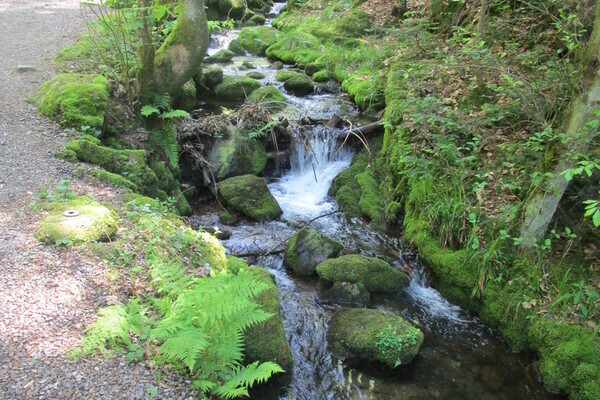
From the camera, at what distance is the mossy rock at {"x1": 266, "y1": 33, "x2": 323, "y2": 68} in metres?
15.5

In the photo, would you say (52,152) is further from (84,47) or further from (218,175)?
(84,47)

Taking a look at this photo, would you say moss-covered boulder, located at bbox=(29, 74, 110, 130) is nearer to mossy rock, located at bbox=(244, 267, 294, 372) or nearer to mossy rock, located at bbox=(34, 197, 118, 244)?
mossy rock, located at bbox=(34, 197, 118, 244)

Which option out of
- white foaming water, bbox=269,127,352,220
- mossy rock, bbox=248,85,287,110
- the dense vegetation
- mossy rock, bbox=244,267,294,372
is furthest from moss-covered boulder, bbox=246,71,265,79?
mossy rock, bbox=244,267,294,372

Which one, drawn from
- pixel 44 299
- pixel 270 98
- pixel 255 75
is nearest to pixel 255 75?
pixel 255 75

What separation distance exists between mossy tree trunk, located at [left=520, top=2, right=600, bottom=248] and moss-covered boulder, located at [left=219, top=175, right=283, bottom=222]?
14.5 feet

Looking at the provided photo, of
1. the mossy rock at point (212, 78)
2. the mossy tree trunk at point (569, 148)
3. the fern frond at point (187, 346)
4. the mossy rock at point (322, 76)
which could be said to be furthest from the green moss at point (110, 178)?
the mossy rock at point (322, 76)

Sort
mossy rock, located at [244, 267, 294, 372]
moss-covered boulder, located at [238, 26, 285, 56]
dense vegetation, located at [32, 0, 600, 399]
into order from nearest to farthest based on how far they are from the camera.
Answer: dense vegetation, located at [32, 0, 600, 399], mossy rock, located at [244, 267, 294, 372], moss-covered boulder, located at [238, 26, 285, 56]

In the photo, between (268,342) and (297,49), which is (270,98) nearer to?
(297,49)

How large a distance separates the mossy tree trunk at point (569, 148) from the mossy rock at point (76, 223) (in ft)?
17.4

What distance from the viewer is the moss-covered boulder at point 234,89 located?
1232 cm

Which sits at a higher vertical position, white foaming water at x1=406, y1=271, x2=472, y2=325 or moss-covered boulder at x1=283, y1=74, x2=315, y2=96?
moss-covered boulder at x1=283, y1=74, x2=315, y2=96

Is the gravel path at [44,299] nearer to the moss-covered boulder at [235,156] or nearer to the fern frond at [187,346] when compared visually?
the fern frond at [187,346]

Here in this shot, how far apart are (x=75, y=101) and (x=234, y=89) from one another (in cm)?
507

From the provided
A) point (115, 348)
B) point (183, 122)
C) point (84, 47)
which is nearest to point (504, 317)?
point (115, 348)
